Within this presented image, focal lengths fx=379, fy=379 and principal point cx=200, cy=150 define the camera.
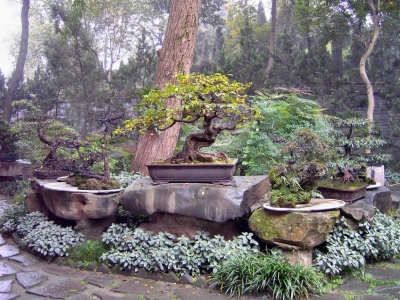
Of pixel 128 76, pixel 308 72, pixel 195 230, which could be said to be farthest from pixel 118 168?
pixel 308 72

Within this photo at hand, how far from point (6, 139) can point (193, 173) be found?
5987mm

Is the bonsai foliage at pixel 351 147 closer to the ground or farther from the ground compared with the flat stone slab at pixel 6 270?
farther from the ground

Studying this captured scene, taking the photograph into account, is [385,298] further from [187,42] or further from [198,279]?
[187,42]

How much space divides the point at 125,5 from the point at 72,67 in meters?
10.8

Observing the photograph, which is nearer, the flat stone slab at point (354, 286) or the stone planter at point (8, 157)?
the flat stone slab at point (354, 286)

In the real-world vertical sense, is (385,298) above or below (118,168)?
below

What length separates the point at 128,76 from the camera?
11062 mm

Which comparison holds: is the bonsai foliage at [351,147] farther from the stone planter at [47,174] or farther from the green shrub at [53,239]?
the stone planter at [47,174]

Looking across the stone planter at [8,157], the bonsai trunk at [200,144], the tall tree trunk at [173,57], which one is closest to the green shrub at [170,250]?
the bonsai trunk at [200,144]

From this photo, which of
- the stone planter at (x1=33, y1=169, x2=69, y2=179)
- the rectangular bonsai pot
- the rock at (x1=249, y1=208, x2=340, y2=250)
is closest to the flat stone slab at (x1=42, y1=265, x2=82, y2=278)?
the rectangular bonsai pot

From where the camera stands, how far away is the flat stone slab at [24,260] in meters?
4.12

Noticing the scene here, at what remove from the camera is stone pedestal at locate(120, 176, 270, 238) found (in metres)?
3.86

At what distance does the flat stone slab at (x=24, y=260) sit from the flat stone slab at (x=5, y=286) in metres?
0.47

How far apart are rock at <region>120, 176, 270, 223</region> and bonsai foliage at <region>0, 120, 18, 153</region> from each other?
16.3 feet
